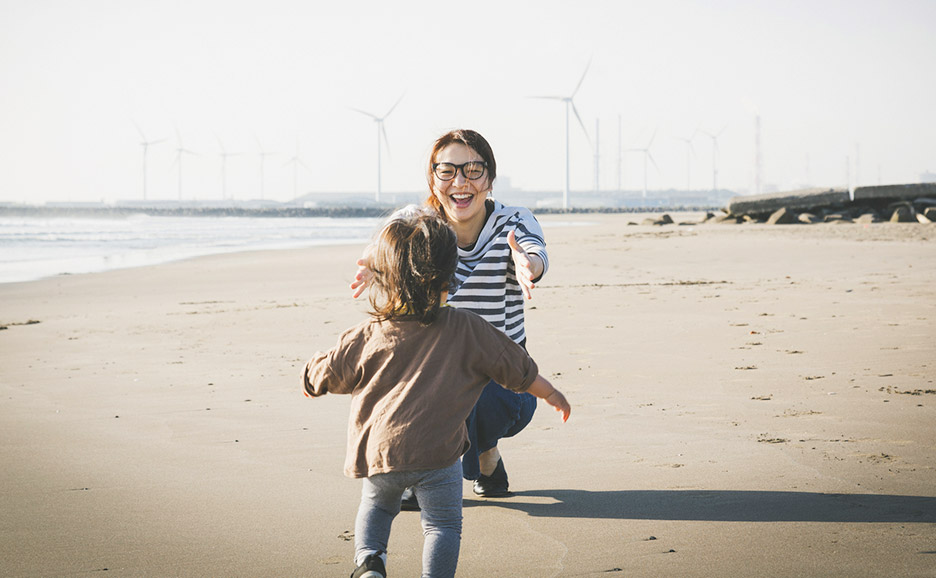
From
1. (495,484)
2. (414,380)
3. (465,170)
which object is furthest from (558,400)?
(465,170)

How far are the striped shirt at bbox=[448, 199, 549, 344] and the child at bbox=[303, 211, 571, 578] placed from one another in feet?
2.48

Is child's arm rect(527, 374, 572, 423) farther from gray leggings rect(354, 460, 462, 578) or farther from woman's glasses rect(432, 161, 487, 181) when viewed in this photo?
woman's glasses rect(432, 161, 487, 181)

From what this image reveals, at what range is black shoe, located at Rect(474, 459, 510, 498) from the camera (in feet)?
11.4

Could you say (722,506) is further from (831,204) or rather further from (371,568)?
(831,204)

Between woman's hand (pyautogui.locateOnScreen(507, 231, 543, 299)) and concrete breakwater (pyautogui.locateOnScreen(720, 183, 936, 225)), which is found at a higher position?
concrete breakwater (pyautogui.locateOnScreen(720, 183, 936, 225))

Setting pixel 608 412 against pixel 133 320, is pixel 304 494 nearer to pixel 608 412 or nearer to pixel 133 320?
pixel 608 412

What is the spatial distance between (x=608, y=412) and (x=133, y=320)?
19.6 feet

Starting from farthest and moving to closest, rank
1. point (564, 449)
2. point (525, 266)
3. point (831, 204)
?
point (831, 204) → point (564, 449) → point (525, 266)

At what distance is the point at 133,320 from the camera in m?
8.91

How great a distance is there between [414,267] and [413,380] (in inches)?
12.4

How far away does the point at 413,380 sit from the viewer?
2.46 meters

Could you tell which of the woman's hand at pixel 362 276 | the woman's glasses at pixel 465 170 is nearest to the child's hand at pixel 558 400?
the woman's hand at pixel 362 276

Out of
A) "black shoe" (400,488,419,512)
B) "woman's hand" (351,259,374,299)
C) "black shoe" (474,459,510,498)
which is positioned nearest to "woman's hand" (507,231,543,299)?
"woman's hand" (351,259,374,299)

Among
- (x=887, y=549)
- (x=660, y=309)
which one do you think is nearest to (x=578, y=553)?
(x=887, y=549)
